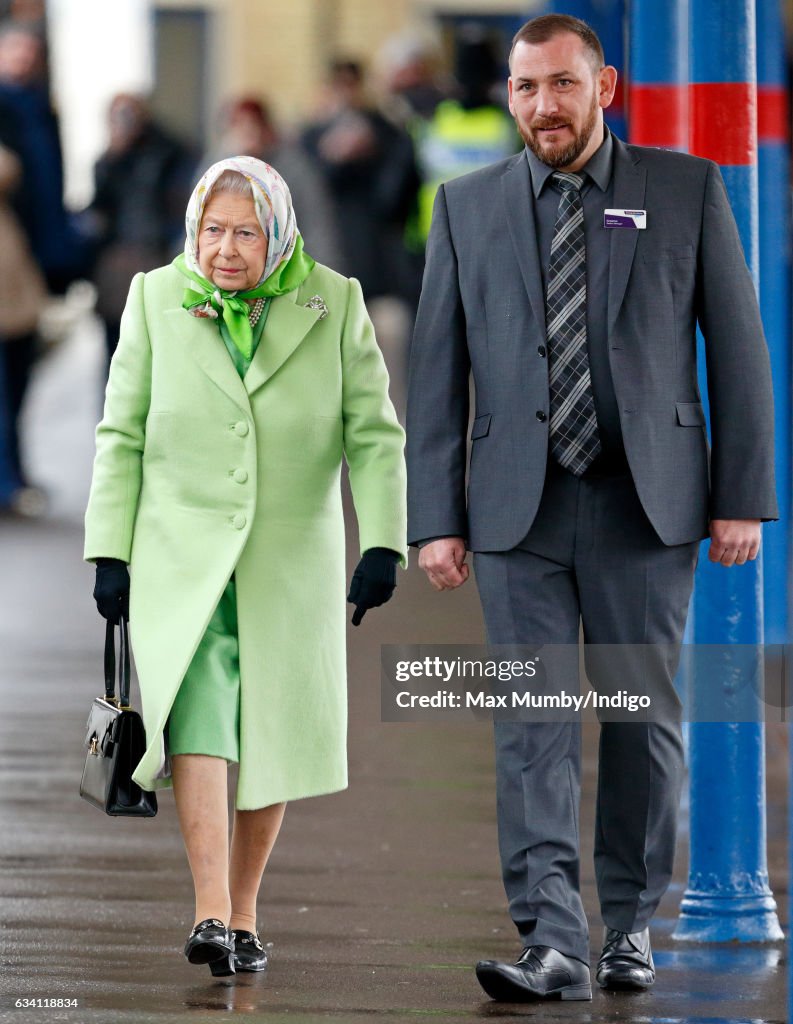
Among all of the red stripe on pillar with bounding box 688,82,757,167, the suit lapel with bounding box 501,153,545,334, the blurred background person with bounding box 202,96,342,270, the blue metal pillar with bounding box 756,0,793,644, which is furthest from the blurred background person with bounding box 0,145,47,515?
the suit lapel with bounding box 501,153,545,334

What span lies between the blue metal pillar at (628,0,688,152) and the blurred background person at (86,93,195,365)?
6698mm

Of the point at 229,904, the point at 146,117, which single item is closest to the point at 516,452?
the point at 229,904

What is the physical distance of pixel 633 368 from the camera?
5102mm

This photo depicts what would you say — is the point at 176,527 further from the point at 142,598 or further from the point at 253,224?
the point at 253,224

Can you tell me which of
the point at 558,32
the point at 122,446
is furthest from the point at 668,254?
the point at 122,446

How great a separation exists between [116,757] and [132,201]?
9.52 m

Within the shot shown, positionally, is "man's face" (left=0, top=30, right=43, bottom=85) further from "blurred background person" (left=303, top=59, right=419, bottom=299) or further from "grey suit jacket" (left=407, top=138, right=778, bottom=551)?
"grey suit jacket" (left=407, top=138, right=778, bottom=551)

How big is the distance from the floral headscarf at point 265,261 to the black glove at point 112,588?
515mm

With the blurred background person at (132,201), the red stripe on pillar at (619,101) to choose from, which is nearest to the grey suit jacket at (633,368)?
the red stripe on pillar at (619,101)

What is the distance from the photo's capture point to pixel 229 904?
5.22 m

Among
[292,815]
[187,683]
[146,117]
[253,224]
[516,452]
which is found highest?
[146,117]

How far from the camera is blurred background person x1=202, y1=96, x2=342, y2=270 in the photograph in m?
15.5

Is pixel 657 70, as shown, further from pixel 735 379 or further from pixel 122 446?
pixel 122 446

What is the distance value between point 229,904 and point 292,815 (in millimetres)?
2146
